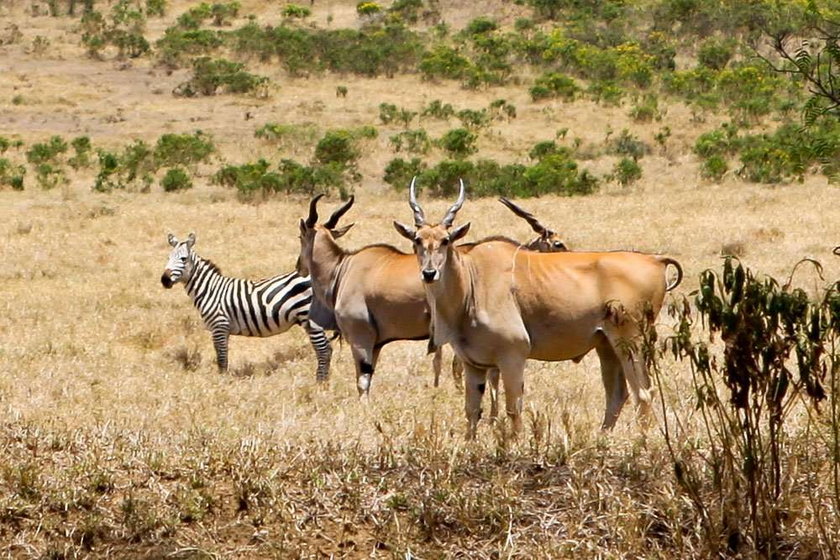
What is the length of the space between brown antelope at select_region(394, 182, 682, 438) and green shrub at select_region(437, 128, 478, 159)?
16939 millimetres

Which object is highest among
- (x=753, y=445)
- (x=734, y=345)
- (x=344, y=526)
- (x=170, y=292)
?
(x=734, y=345)

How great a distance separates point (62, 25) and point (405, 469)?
4028 centimetres

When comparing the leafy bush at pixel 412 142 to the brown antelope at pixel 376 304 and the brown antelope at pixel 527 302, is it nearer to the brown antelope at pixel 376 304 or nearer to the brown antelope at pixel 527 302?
the brown antelope at pixel 376 304

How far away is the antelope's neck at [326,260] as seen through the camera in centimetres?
1012

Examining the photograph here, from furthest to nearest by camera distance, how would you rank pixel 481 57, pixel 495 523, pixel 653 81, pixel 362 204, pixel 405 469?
1. pixel 481 57
2. pixel 653 81
3. pixel 362 204
4. pixel 405 469
5. pixel 495 523

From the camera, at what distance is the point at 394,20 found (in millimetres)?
42344

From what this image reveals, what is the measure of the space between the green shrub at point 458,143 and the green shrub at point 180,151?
4.57 metres

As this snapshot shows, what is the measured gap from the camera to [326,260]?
1016cm

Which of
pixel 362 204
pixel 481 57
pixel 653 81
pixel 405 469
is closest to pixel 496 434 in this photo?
pixel 405 469

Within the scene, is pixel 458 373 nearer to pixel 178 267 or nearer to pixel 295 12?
pixel 178 267

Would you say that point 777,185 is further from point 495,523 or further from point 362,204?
point 495,523

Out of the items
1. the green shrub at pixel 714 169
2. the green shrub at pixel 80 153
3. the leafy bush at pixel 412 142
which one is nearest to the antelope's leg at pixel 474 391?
the green shrub at pixel 714 169

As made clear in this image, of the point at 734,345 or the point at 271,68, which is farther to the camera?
the point at 271,68

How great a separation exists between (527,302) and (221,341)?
4.78 m
